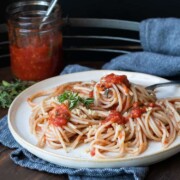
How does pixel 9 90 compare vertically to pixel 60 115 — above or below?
below

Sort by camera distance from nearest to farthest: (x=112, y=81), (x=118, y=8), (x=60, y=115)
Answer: (x=60, y=115)
(x=112, y=81)
(x=118, y=8)

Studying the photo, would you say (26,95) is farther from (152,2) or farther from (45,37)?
(152,2)

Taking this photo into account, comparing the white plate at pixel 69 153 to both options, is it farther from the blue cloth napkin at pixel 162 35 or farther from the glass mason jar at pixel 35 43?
the blue cloth napkin at pixel 162 35

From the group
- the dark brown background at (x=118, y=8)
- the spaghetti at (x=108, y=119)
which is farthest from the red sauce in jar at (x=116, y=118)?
the dark brown background at (x=118, y=8)

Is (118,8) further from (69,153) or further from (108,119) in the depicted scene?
(69,153)

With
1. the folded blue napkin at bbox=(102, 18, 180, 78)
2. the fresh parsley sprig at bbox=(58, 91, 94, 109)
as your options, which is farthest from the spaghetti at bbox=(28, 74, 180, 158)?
the folded blue napkin at bbox=(102, 18, 180, 78)

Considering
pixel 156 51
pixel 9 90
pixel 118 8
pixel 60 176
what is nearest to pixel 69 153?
pixel 60 176

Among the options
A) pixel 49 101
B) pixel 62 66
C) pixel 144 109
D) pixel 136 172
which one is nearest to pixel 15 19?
pixel 62 66
